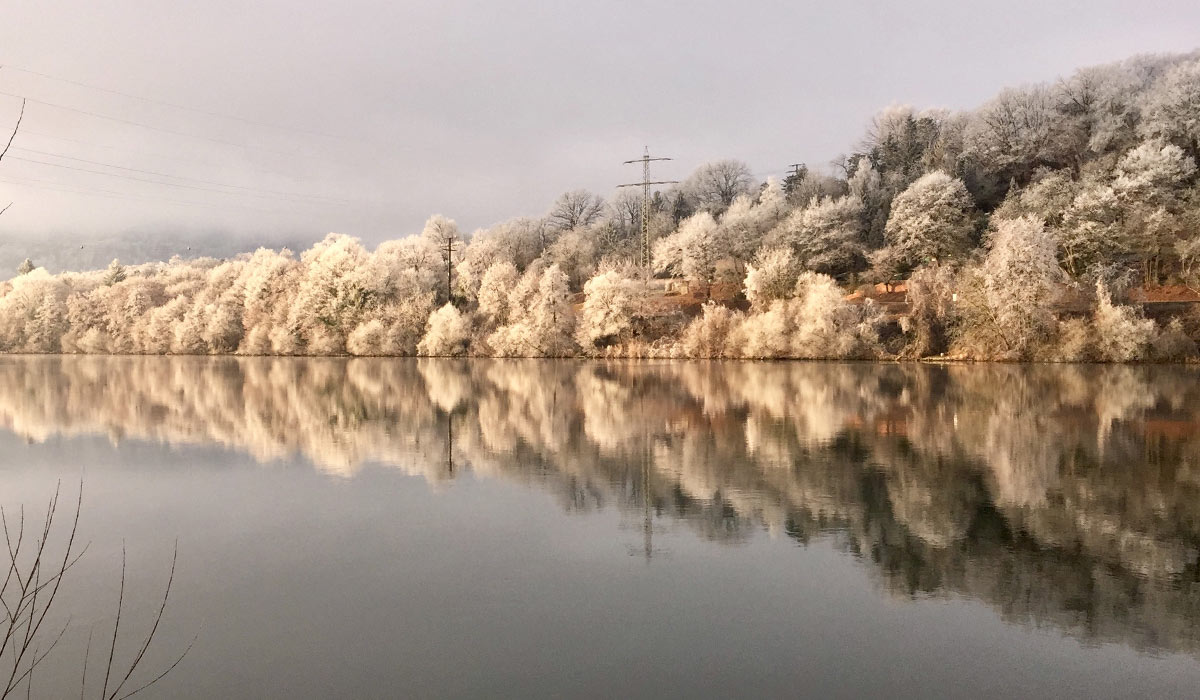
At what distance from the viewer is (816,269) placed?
225 ft

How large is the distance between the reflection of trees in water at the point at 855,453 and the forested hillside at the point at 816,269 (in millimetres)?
14338

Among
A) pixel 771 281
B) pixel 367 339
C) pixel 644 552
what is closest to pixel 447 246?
pixel 367 339

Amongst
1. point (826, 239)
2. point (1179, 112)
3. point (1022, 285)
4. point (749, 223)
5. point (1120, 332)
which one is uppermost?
point (1179, 112)

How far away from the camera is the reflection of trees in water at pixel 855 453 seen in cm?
843

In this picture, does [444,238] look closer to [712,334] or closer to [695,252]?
[695,252]

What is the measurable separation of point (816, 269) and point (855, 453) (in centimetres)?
5534

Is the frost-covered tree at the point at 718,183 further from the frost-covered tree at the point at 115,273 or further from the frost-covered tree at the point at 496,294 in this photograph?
the frost-covered tree at the point at 115,273

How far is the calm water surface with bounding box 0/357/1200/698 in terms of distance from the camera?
20.2 feet

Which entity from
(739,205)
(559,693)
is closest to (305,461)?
(559,693)

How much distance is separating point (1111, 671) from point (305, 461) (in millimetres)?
13378

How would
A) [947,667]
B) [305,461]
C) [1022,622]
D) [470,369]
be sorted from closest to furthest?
[947,667], [1022,622], [305,461], [470,369]

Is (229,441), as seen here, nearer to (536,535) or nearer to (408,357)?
(536,535)

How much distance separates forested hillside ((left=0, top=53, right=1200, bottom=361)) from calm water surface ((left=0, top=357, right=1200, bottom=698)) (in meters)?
29.2

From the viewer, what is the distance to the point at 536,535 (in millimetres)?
10062
